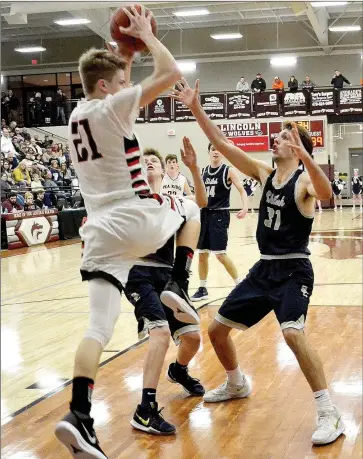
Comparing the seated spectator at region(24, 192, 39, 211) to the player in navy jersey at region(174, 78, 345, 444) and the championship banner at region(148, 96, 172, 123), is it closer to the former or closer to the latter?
the championship banner at region(148, 96, 172, 123)

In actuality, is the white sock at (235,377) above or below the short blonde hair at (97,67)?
below

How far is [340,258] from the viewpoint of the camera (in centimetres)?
1038

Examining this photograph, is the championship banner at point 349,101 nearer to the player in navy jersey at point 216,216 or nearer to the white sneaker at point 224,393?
the player in navy jersey at point 216,216

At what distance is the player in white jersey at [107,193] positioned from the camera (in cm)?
249

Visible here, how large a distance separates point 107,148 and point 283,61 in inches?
958

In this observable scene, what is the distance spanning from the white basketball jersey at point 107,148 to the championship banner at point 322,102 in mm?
19695

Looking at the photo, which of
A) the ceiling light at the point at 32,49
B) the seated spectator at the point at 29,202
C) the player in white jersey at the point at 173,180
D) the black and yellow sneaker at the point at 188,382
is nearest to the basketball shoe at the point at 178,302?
the black and yellow sneaker at the point at 188,382

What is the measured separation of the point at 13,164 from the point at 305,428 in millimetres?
12404

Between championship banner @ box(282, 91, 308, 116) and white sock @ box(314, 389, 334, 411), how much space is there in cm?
1889

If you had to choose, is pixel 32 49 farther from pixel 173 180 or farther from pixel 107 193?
pixel 107 193

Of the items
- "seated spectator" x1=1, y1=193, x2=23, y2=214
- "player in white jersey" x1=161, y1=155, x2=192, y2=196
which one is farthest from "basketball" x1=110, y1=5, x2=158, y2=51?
"seated spectator" x1=1, y1=193, x2=23, y2=214

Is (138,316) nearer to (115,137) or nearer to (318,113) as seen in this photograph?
(115,137)

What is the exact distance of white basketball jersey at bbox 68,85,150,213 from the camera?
8.18 feet

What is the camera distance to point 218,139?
3.48 m
